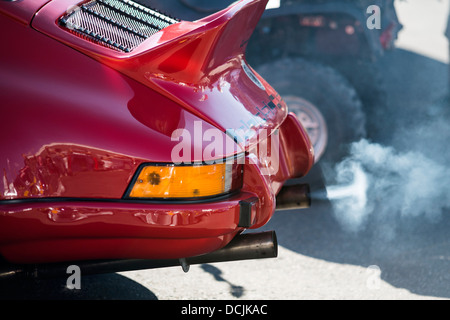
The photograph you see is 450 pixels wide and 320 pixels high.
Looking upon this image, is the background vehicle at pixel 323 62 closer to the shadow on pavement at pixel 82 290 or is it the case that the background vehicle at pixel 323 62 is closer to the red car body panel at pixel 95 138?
the shadow on pavement at pixel 82 290

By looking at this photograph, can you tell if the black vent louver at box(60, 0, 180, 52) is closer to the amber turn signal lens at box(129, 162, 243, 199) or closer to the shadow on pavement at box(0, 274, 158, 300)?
the amber turn signal lens at box(129, 162, 243, 199)

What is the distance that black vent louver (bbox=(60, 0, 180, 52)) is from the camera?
2.28m

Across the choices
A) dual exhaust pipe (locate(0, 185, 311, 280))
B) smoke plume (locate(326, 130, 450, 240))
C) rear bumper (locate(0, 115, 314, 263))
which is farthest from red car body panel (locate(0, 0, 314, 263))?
smoke plume (locate(326, 130, 450, 240))

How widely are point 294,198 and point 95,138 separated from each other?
1.34 meters

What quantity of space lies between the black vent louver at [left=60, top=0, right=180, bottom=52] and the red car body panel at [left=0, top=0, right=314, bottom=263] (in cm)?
7

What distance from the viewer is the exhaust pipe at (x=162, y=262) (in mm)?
2348

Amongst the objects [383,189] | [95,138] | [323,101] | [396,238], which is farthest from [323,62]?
[95,138]

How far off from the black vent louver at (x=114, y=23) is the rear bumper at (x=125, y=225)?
67cm

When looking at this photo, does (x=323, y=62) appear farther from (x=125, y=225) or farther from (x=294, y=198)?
(x=125, y=225)

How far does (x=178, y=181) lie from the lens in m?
2.15

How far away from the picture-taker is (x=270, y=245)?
7.80 feet

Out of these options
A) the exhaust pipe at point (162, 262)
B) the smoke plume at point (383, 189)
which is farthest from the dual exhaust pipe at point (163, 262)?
the smoke plume at point (383, 189)

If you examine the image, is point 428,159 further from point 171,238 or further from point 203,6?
point 171,238

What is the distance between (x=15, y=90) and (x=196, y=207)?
801mm
